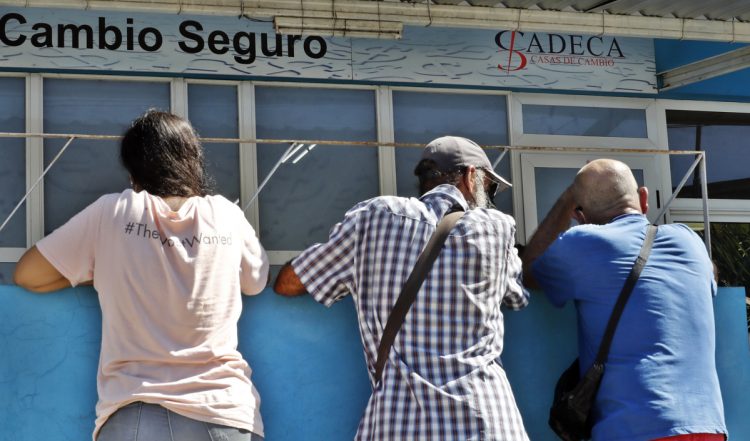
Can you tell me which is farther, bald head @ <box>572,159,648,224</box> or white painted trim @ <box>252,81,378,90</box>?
white painted trim @ <box>252,81,378,90</box>

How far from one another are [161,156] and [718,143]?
8275 mm

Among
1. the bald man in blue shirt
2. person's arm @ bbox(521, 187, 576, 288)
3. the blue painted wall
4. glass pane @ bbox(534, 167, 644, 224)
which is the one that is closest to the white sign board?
the blue painted wall

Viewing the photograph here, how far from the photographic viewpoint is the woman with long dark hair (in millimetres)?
2770

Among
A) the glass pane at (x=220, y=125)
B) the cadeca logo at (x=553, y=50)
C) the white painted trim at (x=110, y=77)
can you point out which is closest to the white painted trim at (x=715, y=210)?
the cadeca logo at (x=553, y=50)

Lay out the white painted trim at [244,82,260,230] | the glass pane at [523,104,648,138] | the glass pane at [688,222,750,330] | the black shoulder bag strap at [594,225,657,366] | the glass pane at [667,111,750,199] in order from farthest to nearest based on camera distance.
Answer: the glass pane at [667,111,750,199] → the glass pane at [688,222,750,330] → the glass pane at [523,104,648,138] → the white painted trim at [244,82,260,230] → the black shoulder bag strap at [594,225,657,366]

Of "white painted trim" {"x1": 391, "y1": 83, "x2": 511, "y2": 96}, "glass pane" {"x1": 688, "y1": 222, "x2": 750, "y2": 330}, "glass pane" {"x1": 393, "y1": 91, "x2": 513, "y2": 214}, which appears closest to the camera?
"glass pane" {"x1": 393, "y1": 91, "x2": 513, "y2": 214}

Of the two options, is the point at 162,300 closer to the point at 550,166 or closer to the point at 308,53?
the point at 308,53

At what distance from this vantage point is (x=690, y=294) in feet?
11.1

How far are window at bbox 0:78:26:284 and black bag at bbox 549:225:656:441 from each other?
572cm

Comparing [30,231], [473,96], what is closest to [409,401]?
[30,231]

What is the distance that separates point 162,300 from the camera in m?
2.85

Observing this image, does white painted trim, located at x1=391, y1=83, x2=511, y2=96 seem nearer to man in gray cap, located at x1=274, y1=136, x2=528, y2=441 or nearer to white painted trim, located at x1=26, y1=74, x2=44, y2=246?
white painted trim, located at x1=26, y1=74, x2=44, y2=246

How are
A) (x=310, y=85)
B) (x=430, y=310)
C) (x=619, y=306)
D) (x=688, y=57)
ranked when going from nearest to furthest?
(x=430, y=310)
(x=619, y=306)
(x=310, y=85)
(x=688, y=57)

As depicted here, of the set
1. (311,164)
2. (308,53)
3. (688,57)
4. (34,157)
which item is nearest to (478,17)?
(308,53)
